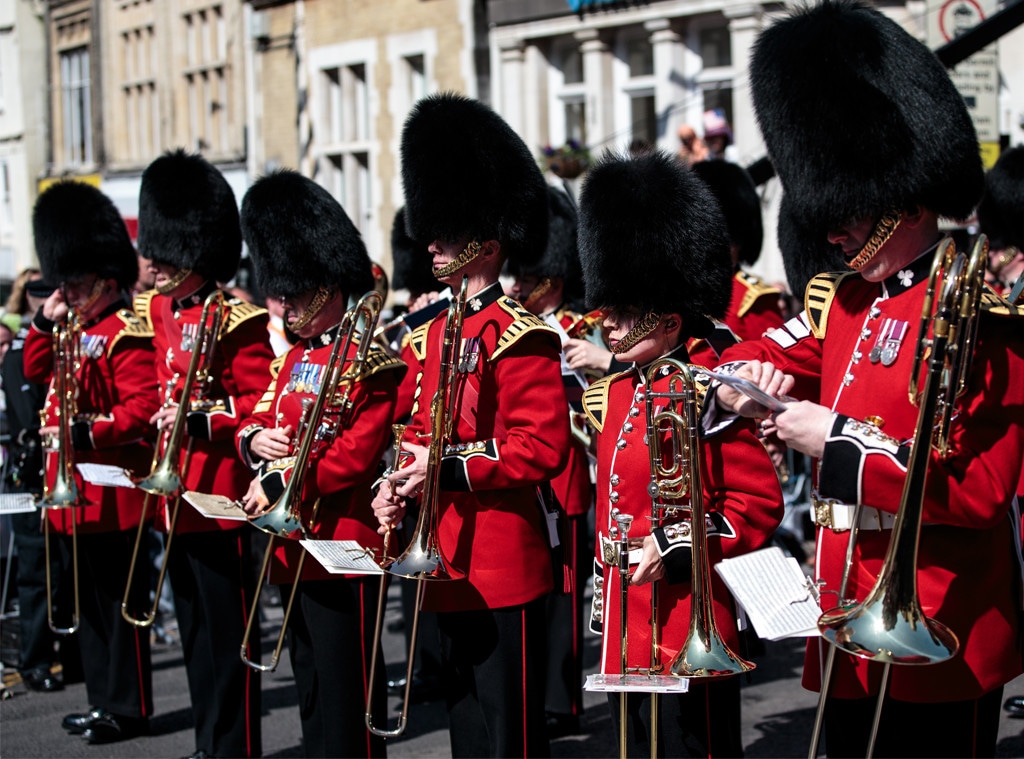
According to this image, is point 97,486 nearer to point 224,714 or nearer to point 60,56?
point 224,714

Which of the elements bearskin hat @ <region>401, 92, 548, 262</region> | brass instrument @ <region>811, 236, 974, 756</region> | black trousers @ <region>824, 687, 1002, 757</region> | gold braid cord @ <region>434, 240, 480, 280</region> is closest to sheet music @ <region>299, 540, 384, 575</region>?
gold braid cord @ <region>434, 240, 480, 280</region>

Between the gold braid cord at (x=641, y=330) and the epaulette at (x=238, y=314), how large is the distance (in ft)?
6.61

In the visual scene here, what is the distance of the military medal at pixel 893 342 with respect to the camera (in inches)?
114

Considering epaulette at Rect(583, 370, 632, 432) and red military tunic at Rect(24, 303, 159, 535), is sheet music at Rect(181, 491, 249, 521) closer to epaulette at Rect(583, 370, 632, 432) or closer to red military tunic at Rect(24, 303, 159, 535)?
red military tunic at Rect(24, 303, 159, 535)

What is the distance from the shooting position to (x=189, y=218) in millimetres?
5559

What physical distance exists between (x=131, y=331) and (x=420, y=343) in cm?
183

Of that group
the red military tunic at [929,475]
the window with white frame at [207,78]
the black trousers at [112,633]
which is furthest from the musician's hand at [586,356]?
the window with white frame at [207,78]

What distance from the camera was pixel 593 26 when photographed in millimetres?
14203

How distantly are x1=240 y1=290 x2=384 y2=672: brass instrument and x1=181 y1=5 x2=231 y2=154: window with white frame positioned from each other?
55.5 ft

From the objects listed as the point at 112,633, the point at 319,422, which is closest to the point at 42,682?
the point at 112,633

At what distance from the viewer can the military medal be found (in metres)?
2.90

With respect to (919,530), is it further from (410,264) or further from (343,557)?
(410,264)

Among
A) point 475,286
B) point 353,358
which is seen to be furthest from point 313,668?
point 475,286

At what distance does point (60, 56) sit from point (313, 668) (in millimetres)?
22806
